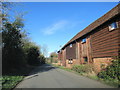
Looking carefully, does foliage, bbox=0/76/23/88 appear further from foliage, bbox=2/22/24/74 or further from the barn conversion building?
the barn conversion building

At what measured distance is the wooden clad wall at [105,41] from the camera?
1086cm

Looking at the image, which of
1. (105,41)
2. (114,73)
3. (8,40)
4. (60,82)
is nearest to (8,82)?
(60,82)

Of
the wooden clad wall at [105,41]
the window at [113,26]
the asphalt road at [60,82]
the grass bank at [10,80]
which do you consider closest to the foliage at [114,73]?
the asphalt road at [60,82]

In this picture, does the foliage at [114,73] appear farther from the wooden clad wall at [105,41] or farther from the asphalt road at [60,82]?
the wooden clad wall at [105,41]

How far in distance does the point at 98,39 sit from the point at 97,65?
3.00m

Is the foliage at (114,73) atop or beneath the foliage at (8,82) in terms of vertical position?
atop

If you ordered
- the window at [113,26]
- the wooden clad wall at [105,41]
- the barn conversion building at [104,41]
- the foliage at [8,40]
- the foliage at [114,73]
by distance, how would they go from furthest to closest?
the foliage at [8,40] < the window at [113,26] < the barn conversion building at [104,41] < the wooden clad wall at [105,41] < the foliage at [114,73]

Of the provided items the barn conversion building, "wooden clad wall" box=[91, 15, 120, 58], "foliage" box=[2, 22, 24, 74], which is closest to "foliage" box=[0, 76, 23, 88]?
"foliage" box=[2, 22, 24, 74]

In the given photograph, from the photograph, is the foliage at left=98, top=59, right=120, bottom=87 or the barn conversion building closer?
the foliage at left=98, top=59, right=120, bottom=87

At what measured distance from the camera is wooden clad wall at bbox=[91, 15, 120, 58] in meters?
10.9

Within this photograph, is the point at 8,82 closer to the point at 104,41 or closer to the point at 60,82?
the point at 60,82

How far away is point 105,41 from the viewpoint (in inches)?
492

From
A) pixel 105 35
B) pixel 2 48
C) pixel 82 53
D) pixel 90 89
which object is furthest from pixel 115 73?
pixel 2 48

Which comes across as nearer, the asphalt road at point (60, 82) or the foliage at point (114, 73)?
the asphalt road at point (60, 82)
